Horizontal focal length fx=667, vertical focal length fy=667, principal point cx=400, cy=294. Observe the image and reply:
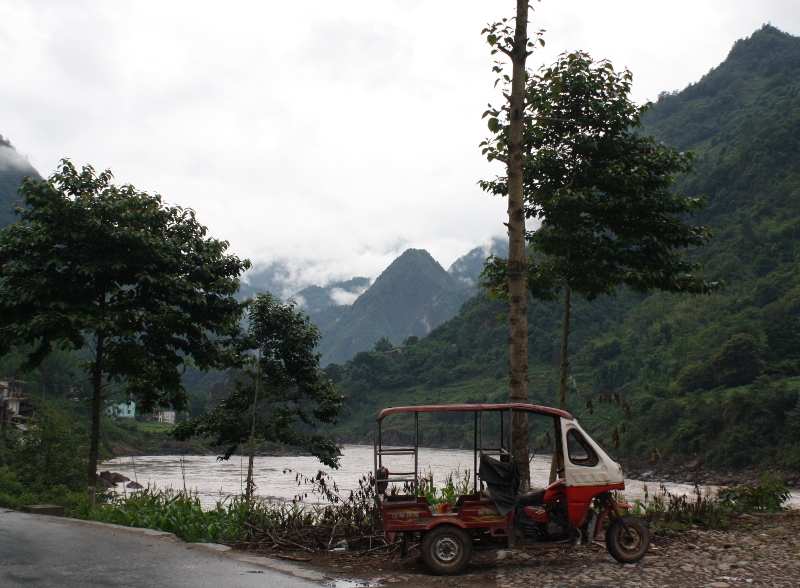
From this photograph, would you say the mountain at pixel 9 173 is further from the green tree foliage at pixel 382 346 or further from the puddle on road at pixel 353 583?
the puddle on road at pixel 353 583

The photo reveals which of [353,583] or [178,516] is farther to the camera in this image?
[178,516]

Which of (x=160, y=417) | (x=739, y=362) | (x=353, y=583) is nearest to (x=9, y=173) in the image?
(x=160, y=417)

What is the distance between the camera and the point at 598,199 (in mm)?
10867

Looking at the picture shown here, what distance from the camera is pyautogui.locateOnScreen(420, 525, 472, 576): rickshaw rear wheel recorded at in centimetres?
680

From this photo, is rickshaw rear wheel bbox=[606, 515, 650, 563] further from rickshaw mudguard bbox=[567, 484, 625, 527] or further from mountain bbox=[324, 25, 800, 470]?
mountain bbox=[324, 25, 800, 470]

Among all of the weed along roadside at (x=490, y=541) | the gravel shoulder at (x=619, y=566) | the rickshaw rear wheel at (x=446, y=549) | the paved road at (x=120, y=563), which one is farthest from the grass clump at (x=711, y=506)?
the paved road at (x=120, y=563)

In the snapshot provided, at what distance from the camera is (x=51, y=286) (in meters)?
11.5

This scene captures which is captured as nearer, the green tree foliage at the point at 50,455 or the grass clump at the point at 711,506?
the grass clump at the point at 711,506

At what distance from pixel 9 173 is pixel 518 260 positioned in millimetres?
164962

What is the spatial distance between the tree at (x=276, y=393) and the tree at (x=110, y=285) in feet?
9.84

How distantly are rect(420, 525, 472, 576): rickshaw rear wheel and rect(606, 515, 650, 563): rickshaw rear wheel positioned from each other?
1478mm

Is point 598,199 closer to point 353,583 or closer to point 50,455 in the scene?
point 353,583

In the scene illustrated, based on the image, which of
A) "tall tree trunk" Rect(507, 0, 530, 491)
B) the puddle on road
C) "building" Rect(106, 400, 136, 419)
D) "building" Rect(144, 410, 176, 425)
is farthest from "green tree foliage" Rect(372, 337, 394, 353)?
the puddle on road

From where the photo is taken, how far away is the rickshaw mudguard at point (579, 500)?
691cm
